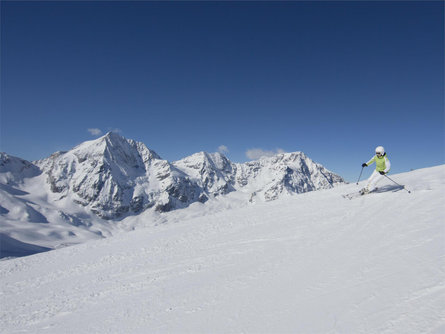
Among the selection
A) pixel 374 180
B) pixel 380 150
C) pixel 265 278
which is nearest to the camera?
pixel 265 278

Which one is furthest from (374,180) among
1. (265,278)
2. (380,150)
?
(265,278)

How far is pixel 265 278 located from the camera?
Answer: 23.2 ft

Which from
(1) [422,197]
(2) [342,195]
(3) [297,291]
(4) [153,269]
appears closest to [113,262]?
(4) [153,269]

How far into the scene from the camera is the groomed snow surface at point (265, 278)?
16.2ft

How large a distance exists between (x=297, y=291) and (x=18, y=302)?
413 inches

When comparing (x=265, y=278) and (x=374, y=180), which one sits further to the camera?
(x=374, y=180)

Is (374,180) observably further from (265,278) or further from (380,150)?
(265,278)

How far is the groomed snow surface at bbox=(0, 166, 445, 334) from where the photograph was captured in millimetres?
4941

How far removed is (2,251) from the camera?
10281 cm

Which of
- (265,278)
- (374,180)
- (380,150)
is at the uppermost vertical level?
(380,150)

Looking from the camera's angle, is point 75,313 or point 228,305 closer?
point 228,305

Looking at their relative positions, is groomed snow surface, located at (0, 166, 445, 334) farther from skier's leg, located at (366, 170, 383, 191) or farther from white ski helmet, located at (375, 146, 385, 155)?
white ski helmet, located at (375, 146, 385, 155)

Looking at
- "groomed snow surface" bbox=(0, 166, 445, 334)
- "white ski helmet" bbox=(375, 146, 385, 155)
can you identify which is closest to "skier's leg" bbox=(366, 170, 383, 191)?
"groomed snow surface" bbox=(0, 166, 445, 334)

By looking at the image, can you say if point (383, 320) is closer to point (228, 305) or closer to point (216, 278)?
point (228, 305)
